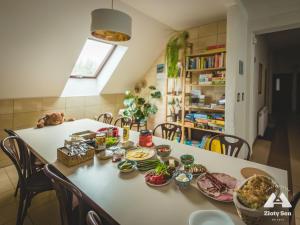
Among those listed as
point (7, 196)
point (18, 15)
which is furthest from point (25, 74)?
point (7, 196)

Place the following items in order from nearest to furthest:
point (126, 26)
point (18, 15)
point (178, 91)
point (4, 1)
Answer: point (126, 26), point (4, 1), point (18, 15), point (178, 91)

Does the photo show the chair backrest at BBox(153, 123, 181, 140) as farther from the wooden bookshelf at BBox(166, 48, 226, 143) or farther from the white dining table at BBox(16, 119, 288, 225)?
the wooden bookshelf at BBox(166, 48, 226, 143)

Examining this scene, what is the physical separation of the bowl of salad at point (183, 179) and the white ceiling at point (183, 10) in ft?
7.85

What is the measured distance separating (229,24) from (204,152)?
1938 mm

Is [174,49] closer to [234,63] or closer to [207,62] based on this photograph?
[207,62]

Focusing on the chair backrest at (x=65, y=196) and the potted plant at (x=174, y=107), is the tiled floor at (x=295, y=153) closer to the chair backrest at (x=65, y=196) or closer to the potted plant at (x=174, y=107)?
the chair backrest at (x=65, y=196)

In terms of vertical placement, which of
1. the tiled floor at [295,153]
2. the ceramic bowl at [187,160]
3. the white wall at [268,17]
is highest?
the white wall at [268,17]

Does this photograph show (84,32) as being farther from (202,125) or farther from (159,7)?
(202,125)

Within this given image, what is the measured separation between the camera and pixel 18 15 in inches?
83.2

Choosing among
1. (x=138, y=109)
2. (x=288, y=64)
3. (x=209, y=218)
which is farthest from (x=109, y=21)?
(x=288, y=64)

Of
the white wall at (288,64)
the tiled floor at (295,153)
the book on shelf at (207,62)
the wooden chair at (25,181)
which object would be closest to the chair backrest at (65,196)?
the wooden chair at (25,181)

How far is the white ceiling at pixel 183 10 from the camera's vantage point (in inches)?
101

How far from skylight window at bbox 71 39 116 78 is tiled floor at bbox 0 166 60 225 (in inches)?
90.8

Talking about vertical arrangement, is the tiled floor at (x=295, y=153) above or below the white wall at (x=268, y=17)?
below
